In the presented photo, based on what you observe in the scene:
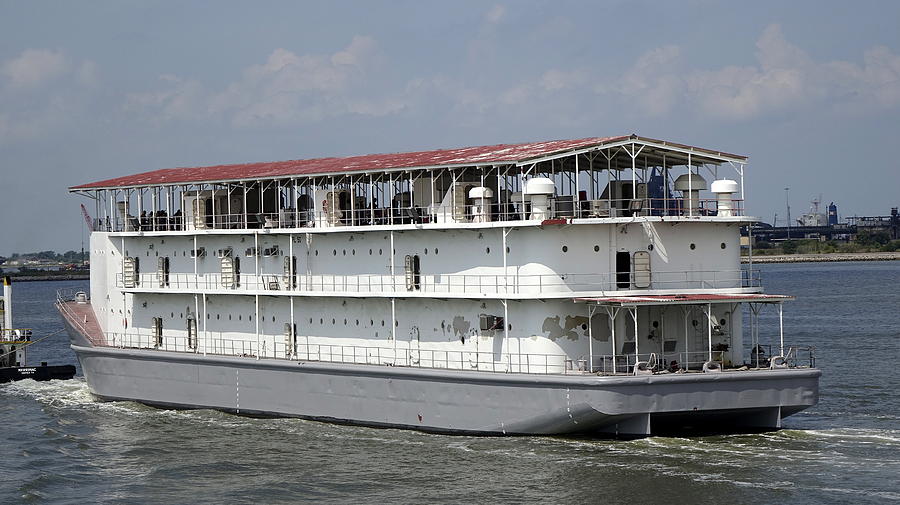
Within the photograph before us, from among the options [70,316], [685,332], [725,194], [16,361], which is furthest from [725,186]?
[16,361]

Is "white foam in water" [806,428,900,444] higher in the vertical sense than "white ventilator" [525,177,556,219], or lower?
lower

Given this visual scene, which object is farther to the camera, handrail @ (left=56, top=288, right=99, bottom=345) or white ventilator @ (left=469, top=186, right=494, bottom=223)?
handrail @ (left=56, top=288, right=99, bottom=345)

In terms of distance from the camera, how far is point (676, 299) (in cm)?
3039

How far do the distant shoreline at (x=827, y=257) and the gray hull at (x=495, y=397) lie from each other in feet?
503

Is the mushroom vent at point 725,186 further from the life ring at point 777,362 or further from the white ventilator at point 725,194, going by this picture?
the life ring at point 777,362

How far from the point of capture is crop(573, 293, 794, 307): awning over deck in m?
29.9

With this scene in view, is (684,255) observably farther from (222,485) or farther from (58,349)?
(58,349)

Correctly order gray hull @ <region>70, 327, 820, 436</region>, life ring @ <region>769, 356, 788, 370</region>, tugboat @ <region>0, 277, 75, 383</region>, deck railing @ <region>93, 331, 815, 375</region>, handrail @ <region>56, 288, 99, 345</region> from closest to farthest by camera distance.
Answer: gray hull @ <region>70, 327, 820, 436</region> → life ring @ <region>769, 356, 788, 370</region> → deck railing @ <region>93, 331, 815, 375</region> → handrail @ <region>56, 288, 99, 345</region> → tugboat @ <region>0, 277, 75, 383</region>

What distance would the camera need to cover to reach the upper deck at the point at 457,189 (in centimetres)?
3212

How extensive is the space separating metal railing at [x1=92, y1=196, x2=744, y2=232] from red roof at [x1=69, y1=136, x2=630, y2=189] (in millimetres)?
1216

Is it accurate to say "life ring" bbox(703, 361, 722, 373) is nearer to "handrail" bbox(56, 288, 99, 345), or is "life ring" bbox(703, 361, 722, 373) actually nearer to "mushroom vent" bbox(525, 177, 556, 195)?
"mushroom vent" bbox(525, 177, 556, 195)

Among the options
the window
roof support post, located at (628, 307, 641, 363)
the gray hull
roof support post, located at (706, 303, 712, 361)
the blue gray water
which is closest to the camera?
the blue gray water

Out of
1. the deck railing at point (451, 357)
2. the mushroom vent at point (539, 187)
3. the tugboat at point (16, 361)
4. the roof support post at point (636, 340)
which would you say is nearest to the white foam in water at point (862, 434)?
the deck railing at point (451, 357)

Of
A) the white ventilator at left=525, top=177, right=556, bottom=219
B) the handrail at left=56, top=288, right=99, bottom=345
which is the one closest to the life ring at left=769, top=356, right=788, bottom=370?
the white ventilator at left=525, top=177, right=556, bottom=219
